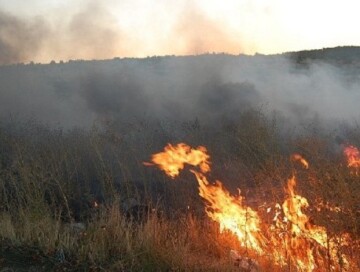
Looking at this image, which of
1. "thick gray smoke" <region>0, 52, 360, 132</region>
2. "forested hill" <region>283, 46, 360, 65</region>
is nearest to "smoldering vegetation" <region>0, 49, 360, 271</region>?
"thick gray smoke" <region>0, 52, 360, 132</region>

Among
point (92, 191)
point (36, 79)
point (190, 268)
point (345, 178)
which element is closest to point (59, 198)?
point (92, 191)

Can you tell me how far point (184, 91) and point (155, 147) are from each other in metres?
7.44

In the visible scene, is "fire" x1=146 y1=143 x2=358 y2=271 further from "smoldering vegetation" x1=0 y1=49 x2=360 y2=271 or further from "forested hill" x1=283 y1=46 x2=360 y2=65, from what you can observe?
"forested hill" x1=283 y1=46 x2=360 y2=65

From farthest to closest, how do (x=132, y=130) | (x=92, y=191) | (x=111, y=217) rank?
(x=132, y=130) → (x=92, y=191) → (x=111, y=217)

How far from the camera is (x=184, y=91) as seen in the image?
16938mm

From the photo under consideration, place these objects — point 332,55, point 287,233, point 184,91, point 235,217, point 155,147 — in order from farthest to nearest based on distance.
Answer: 1. point 332,55
2. point 184,91
3. point 155,147
4. point 235,217
5. point 287,233

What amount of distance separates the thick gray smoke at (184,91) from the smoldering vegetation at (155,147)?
63mm

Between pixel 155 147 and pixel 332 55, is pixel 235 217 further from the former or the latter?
pixel 332 55

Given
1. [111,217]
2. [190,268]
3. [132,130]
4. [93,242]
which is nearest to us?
[190,268]

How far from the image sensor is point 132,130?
35.9 feet

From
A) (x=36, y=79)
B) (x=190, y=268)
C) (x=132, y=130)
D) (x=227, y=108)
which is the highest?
(x=36, y=79)

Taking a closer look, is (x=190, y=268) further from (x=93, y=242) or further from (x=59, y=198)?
(x=59, y=198)

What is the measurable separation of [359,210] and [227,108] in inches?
369

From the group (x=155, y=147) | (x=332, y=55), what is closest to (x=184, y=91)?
(x=155, y=147)
